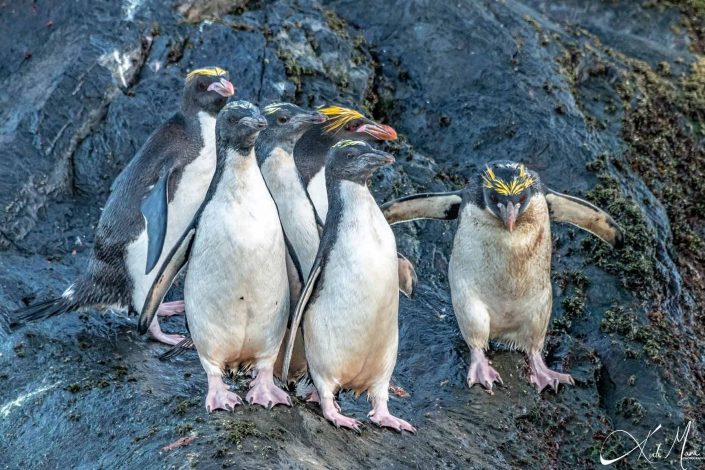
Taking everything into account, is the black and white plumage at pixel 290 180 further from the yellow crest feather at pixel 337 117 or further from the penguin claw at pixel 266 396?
the penguin claw at pixel 266 396

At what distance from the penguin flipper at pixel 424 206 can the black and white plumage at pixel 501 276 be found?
0.26 metres

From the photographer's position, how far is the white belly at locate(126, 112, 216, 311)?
7.12 metres

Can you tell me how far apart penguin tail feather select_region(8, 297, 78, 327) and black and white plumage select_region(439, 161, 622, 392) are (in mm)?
2738

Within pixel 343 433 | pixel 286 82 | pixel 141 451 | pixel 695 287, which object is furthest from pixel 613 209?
pixel 141 451

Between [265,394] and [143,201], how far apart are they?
1986 millimetres

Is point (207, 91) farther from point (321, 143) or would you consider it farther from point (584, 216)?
point (584, 216)

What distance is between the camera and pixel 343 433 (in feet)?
18.7

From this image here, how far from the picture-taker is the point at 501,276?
23.1 ft

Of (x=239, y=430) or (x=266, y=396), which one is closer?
(x=239, y=430)

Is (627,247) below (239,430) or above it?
below

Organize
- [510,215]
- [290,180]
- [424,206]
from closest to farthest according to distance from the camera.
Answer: [510,215], [290,180], [424,206]

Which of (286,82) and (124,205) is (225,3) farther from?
(124,205)

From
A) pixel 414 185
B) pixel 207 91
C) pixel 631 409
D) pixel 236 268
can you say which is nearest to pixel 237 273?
pixel 236 268

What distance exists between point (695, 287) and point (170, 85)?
5.03m
